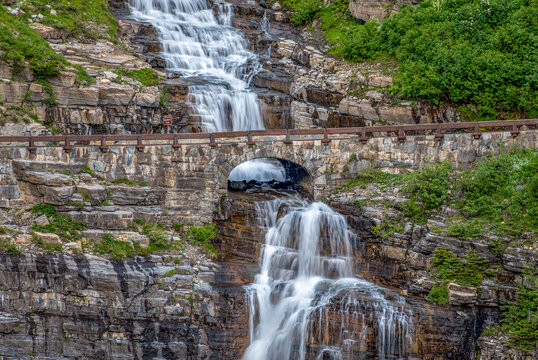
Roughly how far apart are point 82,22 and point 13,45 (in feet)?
22.3

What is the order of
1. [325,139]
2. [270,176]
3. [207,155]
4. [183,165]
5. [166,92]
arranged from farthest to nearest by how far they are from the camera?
[270,176] → [166,92] → [325,139] → [207,155] → [183,165]

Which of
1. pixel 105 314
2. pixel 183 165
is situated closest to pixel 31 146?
pixel 183 165

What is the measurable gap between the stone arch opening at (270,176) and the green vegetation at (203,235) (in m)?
3.98

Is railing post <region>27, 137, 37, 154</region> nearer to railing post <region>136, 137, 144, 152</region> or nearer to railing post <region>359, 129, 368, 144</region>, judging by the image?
railing post <region>136, 137, 144, 152</region>

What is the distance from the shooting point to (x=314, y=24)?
148 ft

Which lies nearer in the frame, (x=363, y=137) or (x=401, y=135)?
(x=401, y=135)

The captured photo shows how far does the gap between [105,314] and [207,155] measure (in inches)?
347

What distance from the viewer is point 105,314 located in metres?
25.9

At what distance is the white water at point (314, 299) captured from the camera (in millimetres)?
24922

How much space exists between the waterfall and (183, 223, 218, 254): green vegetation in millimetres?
6841

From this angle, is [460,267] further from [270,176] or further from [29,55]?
[29,55]

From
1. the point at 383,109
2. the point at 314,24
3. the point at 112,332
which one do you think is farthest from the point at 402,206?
the point at 314,24

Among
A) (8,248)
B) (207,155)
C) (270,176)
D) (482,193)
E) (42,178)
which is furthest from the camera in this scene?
(270,176)

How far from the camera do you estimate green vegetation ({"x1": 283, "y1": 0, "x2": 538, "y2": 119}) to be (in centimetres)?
3384
